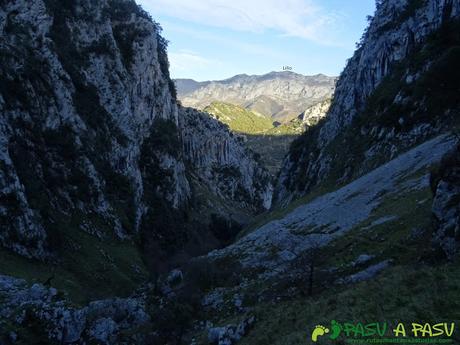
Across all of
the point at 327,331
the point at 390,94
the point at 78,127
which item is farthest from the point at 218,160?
the point at 327,331

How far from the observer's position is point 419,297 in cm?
1909

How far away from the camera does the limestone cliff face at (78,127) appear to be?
48.8 metres

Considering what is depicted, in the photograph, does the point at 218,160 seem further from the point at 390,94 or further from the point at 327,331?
the point at 327,331

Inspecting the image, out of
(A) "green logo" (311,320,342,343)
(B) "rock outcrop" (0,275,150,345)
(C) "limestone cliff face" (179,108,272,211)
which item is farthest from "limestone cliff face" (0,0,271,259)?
(C) "limestone cliff face" (179,108,272,211)

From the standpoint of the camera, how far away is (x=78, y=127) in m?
66.3

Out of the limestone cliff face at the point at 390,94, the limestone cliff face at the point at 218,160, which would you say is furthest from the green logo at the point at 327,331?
the limestone cliff face at the point at 218,160

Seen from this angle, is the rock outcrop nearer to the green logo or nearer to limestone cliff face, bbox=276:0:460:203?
the green logo

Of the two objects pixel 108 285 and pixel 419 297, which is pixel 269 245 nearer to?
pixel 108 285

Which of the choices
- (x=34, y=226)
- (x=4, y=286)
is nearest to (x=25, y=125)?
(x=34, y=226)

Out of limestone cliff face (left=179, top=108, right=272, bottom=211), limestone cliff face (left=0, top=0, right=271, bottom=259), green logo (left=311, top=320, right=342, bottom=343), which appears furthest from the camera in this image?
limestone cliff face (left=179, top=108, right=272, bottom=211)

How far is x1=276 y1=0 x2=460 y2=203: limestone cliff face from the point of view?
61.2 m

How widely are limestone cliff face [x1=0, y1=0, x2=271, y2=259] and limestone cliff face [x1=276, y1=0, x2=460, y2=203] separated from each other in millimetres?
37389

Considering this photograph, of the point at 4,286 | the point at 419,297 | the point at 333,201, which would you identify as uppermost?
the point at 419,297

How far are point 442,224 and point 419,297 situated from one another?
702 cm
